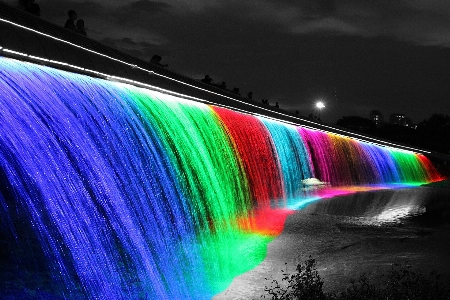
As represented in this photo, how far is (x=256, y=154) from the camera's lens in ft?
67.9

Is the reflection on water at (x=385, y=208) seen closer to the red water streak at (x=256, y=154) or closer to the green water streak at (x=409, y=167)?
the red water streak at (x=256, y=154)

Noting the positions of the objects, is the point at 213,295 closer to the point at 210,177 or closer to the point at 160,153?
the point at 160,153

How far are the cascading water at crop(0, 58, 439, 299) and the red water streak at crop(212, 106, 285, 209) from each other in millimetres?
2888

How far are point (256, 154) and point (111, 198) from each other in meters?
11.8

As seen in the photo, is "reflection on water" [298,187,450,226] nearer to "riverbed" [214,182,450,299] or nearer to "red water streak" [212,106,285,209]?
"riverbed" [214,182,450,299]

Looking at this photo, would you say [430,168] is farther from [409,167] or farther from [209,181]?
[209,181]

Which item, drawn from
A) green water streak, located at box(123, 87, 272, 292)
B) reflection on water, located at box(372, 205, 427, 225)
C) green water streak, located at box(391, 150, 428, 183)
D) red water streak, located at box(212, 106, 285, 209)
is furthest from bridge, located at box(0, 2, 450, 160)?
green water streak, located at box(391, 150, 428, 183)

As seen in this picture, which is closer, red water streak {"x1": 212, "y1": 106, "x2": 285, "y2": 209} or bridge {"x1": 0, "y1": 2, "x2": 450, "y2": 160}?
bridge {"x1": 0, "y1": 2, "x2": 450, "y2": 160}

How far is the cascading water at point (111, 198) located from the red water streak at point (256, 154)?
2.89 m

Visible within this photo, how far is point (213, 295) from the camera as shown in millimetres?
8266

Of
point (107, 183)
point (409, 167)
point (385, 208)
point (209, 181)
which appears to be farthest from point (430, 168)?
point (107, 183)

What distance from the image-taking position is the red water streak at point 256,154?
18.6m

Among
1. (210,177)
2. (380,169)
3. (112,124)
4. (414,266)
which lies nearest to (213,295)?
(414,266)

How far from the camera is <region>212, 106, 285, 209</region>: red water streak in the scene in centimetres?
1861
